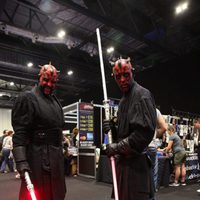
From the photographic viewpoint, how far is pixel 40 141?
1.81 metres

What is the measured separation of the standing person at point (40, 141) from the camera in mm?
1755

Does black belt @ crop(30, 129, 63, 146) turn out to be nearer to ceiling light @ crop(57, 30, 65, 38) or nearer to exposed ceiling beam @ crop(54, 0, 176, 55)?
exposed ceiling beam @ crop(54, 0, 176, 55)

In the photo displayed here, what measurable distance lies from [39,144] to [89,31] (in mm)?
6930

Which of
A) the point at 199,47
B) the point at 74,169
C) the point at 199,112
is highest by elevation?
the point at 199,47

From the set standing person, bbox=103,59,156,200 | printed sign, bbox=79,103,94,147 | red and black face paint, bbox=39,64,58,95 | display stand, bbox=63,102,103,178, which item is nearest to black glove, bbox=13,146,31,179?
red and black face paint, bbox=39,64,58,95

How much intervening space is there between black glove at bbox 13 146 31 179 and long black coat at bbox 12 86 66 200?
0.12 feet

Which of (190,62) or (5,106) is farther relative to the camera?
(5,106)

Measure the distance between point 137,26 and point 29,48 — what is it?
372cm

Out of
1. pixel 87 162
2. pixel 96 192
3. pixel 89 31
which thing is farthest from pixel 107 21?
pixel 96 192

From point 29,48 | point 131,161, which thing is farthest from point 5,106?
point 131,161

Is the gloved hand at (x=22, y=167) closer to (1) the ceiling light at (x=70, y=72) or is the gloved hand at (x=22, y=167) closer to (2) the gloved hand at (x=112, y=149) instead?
(2) the gloved hand at (x=112, y=149)

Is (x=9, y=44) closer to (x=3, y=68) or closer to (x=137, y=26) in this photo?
(x=3, y=68)

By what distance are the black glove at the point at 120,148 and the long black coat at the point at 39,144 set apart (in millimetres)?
497

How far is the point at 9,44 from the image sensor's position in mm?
8219
